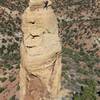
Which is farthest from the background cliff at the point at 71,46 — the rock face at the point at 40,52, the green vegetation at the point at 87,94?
the rock face at the point at 40,52

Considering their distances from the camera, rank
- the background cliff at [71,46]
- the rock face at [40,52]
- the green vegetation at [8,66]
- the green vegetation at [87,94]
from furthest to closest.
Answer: the green vegetation at [8,66], the background cliff at [71,46], the green vegetation at [87,94], the rock face at [40,52]

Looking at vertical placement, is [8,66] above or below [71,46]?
above

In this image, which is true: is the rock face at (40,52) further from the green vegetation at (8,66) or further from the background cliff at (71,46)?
the green vegetation at (8,66)

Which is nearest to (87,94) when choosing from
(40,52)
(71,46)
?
(40,52)

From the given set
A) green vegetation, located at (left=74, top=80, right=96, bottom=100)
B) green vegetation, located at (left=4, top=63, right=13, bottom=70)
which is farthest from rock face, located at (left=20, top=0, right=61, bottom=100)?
green vegetation, located at (left=4, top=63, right=13, bottom=70)

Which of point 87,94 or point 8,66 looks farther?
point 8,66

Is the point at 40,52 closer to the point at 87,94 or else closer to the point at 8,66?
the point at 87,94
